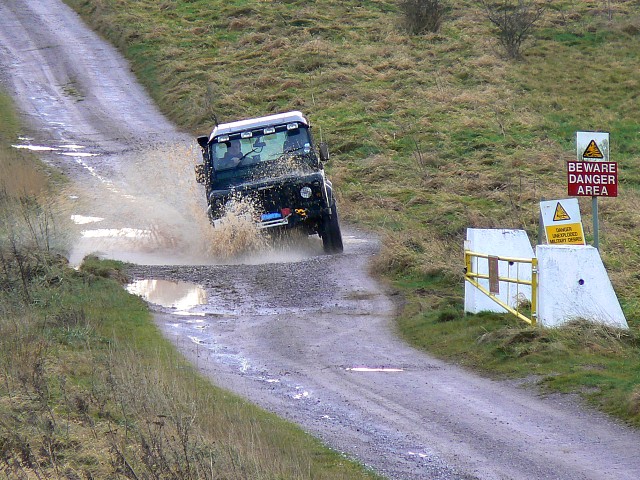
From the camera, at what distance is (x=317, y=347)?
1085 centimetres

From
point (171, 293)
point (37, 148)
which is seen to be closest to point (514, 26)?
point (37, 148)

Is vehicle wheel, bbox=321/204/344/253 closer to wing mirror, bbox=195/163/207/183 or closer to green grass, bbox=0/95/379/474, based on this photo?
wing mirror, bbox=195/163/207/183

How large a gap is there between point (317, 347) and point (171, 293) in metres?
3.69

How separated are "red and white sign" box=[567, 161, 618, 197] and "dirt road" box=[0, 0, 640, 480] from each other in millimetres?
2474

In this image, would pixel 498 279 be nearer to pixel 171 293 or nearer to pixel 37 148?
pixel 171 293

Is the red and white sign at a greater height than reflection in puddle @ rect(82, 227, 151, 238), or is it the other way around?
the red and white sign

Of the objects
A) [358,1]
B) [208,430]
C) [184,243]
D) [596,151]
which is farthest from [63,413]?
[358,1]

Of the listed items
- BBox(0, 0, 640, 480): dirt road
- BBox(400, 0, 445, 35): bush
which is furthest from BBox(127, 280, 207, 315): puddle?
BBox(400, 0, 445, 35): bush

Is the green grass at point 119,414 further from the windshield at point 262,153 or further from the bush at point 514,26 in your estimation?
the bush at point 514,26

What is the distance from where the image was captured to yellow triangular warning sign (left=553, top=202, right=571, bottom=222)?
11133mm

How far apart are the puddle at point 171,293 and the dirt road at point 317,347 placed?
0.03m

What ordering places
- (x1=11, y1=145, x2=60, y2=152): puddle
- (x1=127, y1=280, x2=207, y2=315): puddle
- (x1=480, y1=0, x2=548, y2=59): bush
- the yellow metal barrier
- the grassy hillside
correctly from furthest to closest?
(x1=480, y1=0, x2=548, y2=59): bush < (x1=11, y1=145, x2=60, y2=152): puddle < (x1=127, y1=280, x2=207, y2=315): puddle < the grassy hillside < the yellow metal barrier

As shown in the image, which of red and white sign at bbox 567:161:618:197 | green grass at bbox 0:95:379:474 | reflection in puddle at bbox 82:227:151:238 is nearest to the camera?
green grass at bbox 0:95:379:474

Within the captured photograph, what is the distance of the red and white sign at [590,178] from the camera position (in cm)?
1077
